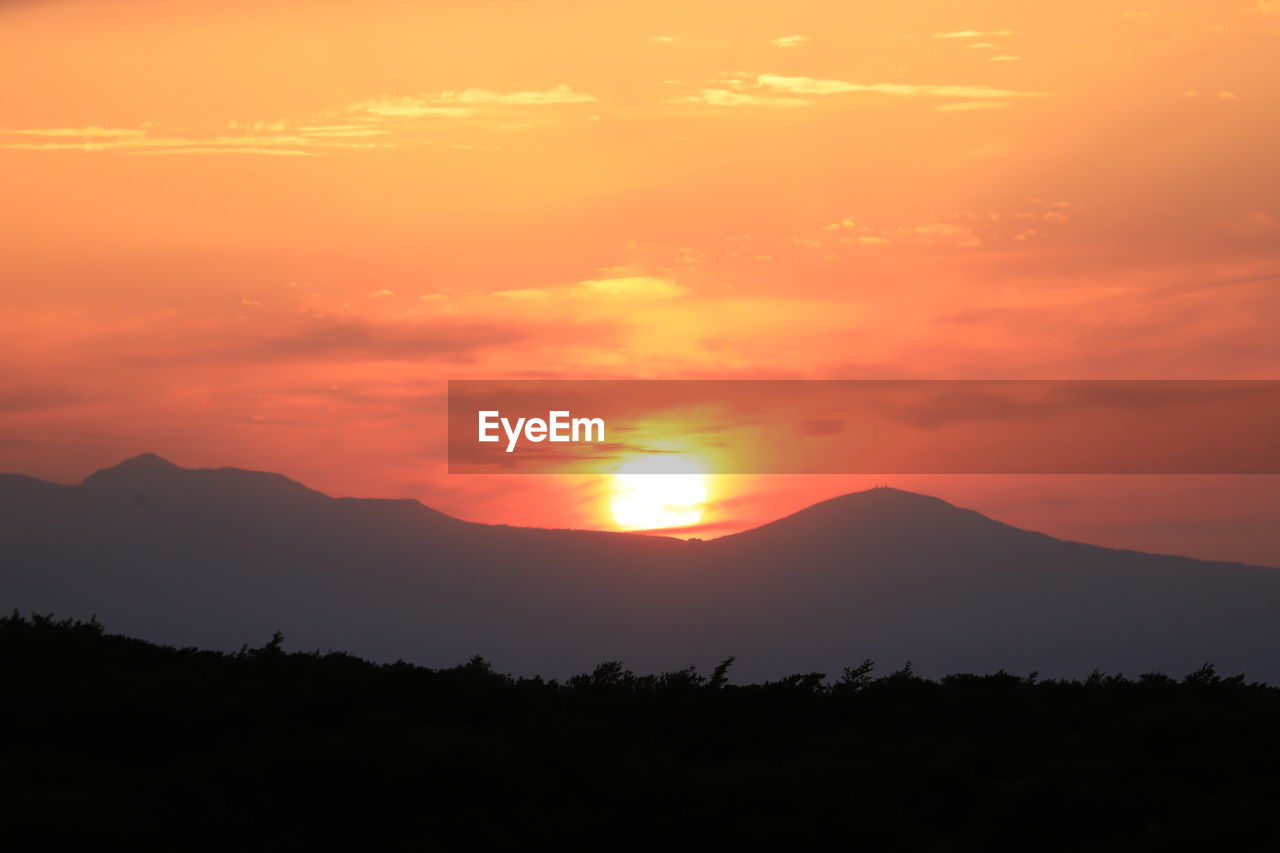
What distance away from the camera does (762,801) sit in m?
13.0

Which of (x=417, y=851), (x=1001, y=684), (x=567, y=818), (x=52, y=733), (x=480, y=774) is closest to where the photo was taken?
(x=417, y=851)

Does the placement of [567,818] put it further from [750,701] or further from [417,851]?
[750,701]

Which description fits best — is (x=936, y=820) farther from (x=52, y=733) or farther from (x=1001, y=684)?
(x=52, y=733)

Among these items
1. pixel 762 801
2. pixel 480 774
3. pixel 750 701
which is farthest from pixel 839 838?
pixel 750 701

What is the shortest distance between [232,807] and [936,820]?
7210mm

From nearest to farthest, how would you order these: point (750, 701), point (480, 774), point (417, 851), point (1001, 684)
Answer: point (417, 851) < point (480, 774) < point (750, 701) < point (1001, 684)

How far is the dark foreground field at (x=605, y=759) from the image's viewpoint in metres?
12.4

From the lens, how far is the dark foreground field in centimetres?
1241

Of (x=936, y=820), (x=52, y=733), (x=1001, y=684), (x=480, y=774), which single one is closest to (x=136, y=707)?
(x=52, y=733)

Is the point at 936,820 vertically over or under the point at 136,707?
under

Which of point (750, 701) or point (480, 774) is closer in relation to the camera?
point (480, 774)

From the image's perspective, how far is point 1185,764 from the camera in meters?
14.4

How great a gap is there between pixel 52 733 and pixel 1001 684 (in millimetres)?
12975

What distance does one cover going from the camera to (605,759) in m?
14.1
